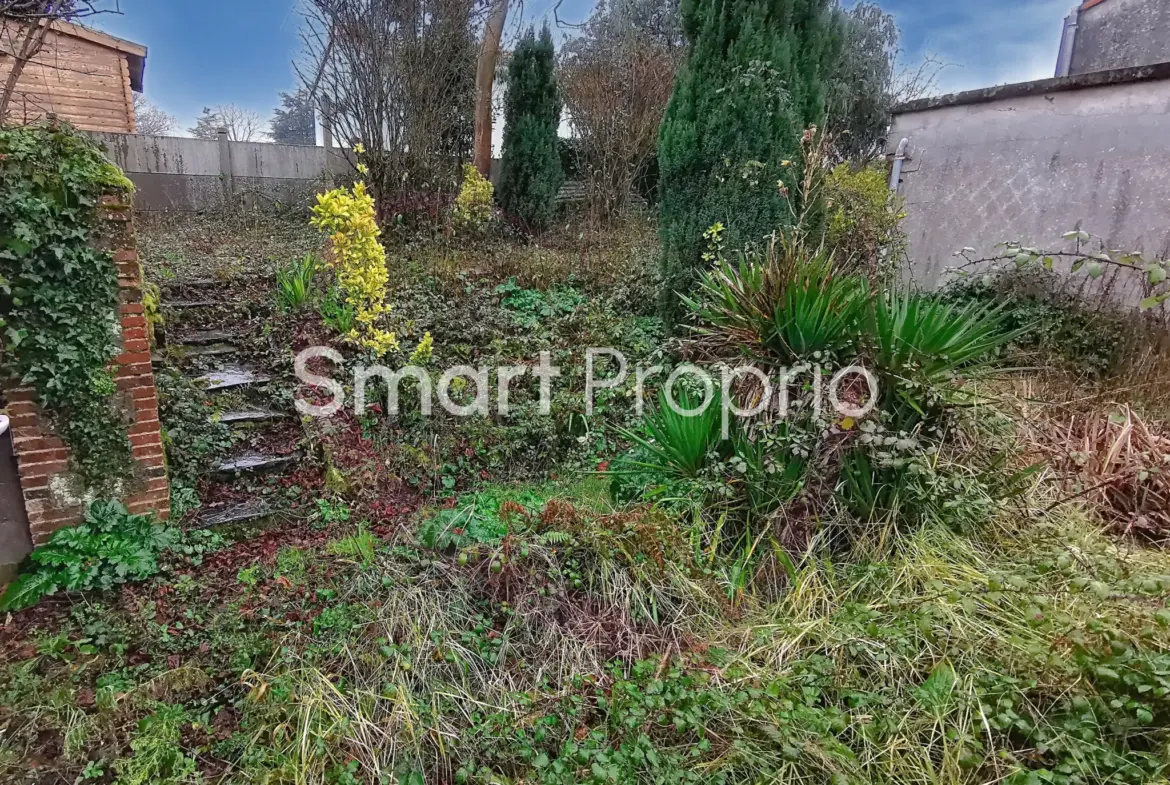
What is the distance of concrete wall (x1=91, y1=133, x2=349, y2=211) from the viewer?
8.79 metres

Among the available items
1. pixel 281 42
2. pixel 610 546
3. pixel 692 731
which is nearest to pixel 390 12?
pixel 281 42

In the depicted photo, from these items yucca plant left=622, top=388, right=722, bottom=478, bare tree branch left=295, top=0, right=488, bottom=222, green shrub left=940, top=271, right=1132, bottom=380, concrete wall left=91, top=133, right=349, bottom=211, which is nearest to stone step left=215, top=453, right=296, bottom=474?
yucca plant left=622, top=388, right=722, bottom=478

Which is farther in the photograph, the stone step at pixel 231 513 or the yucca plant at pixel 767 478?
the stone step at pixel 231 513

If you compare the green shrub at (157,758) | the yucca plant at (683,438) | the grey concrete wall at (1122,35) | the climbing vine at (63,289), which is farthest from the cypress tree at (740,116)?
the grey concrete wall at (1122,35)

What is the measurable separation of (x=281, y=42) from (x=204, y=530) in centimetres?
765

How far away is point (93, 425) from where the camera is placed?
286cm

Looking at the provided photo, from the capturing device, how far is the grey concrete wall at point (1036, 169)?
4.85m

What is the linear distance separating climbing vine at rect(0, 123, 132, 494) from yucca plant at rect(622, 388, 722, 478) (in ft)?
8.92

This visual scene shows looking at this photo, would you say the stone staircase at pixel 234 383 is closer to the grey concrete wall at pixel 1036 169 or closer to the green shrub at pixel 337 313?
the green shrub at pixel 337 313

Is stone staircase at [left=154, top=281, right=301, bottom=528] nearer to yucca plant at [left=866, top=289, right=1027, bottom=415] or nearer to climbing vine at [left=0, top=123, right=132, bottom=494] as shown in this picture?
climbing vine at [left=0, top=123, right=132, bottom=494]

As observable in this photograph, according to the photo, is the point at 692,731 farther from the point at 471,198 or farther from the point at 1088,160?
the point at 471,198

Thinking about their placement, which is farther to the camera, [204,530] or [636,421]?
[636,421]

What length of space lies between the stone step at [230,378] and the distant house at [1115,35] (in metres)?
10.8

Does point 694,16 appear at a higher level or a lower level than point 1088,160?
higher
